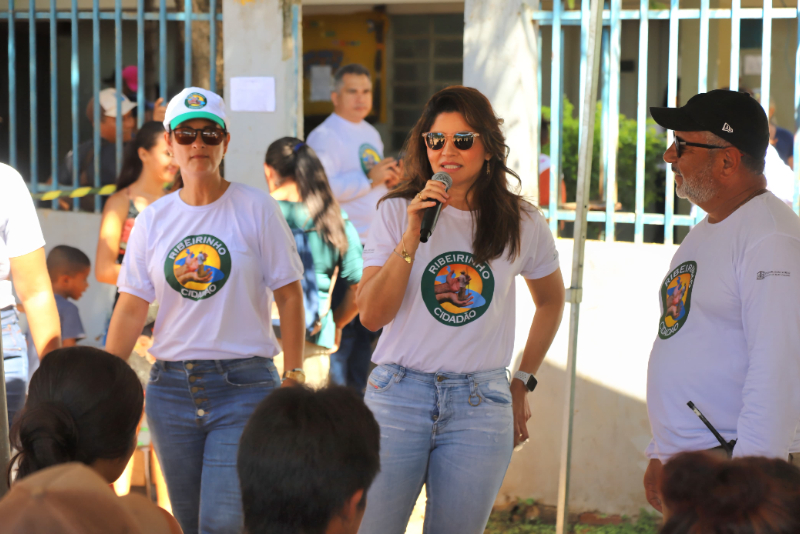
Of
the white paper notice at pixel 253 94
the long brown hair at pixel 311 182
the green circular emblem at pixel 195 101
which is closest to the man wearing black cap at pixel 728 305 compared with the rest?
the green circular emblem at pixel 195 101

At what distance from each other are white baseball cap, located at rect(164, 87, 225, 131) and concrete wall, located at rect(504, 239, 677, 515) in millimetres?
2292

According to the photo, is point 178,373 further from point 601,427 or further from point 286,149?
point 601,427

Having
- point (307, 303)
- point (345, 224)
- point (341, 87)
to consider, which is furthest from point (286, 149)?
point (341, 87)

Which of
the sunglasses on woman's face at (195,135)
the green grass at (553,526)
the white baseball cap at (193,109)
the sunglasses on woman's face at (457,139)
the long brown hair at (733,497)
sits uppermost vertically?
the white baseball cap at (193,109)

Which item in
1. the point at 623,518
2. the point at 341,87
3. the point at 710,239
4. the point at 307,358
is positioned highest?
the point at 341,87

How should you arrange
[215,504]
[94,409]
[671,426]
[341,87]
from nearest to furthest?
[94,409] → [671,426] → [215,504] → [341,87]

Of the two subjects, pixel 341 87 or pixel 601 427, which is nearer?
pixel 601 427

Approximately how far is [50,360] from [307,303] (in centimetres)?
258

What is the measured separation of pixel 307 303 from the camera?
15.1ft

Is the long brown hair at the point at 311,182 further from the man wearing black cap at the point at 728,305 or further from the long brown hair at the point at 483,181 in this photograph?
the man wearing black cap at the point at 728,305

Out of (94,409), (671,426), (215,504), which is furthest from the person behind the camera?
(215,504)

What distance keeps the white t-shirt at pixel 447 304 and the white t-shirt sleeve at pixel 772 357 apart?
0.74 m

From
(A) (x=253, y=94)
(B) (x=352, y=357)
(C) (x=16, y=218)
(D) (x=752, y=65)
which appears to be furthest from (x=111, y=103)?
(D) (x=752, y=65)

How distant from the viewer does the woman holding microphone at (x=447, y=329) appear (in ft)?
8.33
